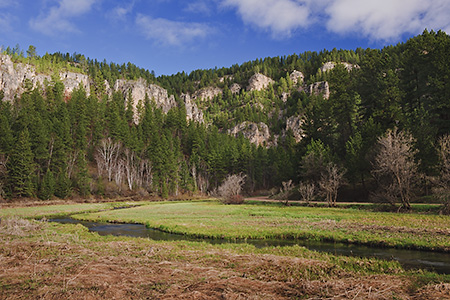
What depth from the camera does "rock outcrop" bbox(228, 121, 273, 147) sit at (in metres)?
168

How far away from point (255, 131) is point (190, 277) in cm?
16256

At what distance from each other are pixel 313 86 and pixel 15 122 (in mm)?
181986

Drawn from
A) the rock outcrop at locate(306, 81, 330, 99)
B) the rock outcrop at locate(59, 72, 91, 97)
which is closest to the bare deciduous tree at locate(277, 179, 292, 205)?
the rock outcrop at locate(59, 72, 91, 97)

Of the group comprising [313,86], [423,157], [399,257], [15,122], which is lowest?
[399,257]

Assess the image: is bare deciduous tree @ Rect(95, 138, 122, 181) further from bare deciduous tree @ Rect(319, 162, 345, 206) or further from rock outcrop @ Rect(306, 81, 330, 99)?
rock outcrop @ Rect(306, 81, 330, 99)

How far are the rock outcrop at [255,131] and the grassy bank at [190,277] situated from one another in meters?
156

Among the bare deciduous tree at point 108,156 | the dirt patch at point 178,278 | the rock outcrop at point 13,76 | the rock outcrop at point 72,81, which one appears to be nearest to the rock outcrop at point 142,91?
the rock outcrop at point 72,81

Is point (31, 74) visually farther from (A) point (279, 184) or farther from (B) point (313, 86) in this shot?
(B) point (313, 86)

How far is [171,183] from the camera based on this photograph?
85438mm

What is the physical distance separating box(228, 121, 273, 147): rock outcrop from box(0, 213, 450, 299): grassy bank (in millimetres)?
155584

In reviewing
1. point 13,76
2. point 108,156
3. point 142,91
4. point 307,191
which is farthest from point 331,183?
point 13,76

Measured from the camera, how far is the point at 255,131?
169 metres

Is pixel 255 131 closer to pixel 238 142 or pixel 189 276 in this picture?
pixel 238 142

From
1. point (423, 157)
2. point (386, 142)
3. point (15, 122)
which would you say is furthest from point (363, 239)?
point (15, 122)
